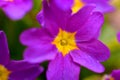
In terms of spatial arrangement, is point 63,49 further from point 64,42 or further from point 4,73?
point 4,73

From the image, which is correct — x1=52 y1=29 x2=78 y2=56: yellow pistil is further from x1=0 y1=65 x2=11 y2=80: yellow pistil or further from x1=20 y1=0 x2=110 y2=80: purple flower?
A: x1=0 y1=65 x2=11 y2=80: yellow pistil

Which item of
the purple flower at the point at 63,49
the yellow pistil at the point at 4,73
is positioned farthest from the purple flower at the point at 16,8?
the yellow pistil at the point at 4,73

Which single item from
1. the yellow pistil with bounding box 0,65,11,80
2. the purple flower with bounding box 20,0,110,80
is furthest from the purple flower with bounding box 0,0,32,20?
the yellow pistil with bounding box 0,65,11,80

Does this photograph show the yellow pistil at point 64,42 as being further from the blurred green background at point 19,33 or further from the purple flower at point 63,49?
the blurred green background at point 19,33

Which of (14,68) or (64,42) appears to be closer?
(14,68)

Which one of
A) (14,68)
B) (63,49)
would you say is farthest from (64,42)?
(14,68)

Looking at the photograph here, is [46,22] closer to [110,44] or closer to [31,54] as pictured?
[31,54]
